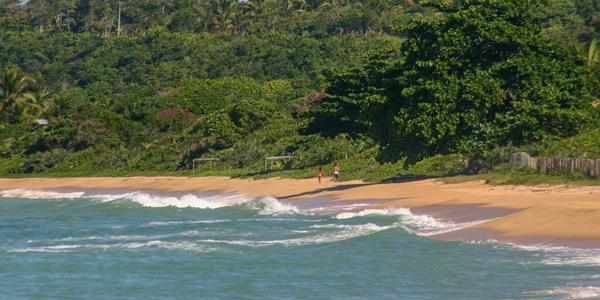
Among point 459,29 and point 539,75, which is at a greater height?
point 459,29

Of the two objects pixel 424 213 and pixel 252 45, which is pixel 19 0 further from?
pixel 424 213

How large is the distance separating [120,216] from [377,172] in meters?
12.9

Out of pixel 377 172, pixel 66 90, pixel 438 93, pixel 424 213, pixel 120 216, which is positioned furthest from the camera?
pixel 66 90

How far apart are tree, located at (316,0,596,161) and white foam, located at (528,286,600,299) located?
489 inches

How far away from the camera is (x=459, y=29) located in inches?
822

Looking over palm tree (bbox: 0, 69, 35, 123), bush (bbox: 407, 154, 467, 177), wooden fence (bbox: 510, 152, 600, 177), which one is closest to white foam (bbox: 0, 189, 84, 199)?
bush (bbox: 407, 154, 467, 177)

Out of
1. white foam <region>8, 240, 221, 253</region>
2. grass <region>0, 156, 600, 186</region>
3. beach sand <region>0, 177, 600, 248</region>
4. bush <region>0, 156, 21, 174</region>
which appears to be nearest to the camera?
beach sand <region>0, 177, 600, 248</region>

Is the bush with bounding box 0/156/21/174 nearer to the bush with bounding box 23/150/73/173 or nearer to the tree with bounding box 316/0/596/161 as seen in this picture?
the bush with bounding box 23/150/73/173

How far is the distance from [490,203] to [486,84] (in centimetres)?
564

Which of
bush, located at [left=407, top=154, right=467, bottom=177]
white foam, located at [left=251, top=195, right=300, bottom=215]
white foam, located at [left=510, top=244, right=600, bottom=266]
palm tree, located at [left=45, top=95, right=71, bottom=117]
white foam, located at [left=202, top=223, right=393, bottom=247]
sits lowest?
white foam, located at [left=251, top=195, right=300, bottom=215]

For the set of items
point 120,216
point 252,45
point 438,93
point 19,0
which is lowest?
point 120,216

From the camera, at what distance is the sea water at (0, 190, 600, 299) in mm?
8742

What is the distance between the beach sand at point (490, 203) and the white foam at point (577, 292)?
9.09ft

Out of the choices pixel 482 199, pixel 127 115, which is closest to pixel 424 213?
pixel 482 199
